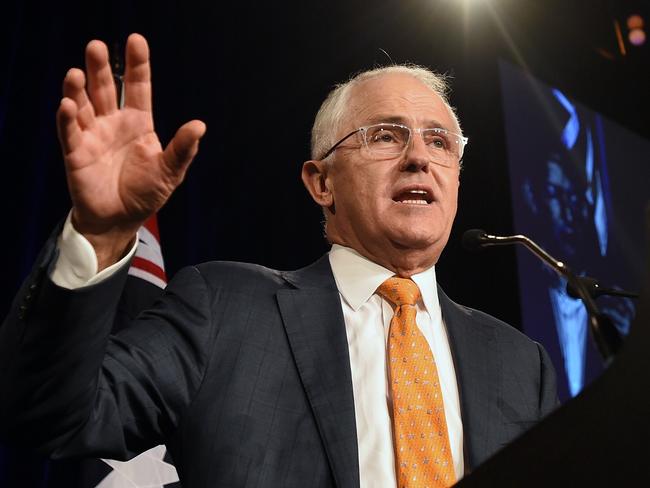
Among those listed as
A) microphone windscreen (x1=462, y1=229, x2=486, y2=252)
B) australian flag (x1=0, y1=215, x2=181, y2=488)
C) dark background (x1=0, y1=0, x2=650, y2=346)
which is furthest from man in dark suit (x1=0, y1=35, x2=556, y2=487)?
dark background (x1=0, y1=0, x2=650, y2=346)

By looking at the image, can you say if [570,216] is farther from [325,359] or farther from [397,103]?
[325,359]

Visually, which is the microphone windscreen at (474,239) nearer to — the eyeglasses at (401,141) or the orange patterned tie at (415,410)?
the orange patterned tie at (415,410)

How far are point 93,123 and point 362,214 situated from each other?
0.87m

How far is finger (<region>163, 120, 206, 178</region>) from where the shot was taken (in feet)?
3.17

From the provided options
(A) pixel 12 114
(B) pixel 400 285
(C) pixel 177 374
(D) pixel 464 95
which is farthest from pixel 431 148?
(D) pixel 464 95

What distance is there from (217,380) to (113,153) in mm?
535

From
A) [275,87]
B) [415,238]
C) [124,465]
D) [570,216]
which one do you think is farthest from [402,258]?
[275,87]

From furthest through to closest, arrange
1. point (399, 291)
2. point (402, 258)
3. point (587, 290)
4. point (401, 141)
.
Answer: point (401, 141), point (402, 258), point (399, 291), point (587, 290)

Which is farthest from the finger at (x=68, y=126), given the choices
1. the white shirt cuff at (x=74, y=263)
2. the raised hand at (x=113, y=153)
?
the white shirt cuff at (x=74, y=263)

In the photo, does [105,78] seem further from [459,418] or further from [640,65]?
[640,65]

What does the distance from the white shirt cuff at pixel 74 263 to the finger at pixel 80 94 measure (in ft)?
0.45

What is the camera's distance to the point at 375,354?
1491 mm

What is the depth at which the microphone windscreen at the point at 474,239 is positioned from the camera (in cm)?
155

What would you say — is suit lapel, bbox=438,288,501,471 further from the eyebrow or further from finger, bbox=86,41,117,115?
finger, bbox=86,41,117,115
